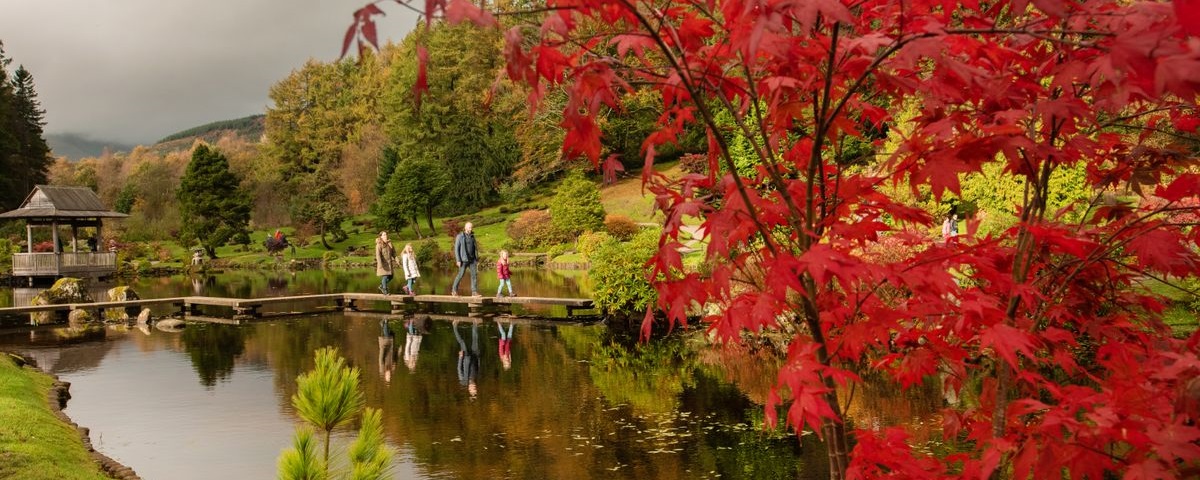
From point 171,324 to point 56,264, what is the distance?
55.4 feet

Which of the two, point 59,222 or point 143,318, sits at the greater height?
point 59,222

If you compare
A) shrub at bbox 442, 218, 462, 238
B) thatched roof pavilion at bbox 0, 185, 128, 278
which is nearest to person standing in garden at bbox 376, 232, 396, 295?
thatched roof pavilion at bbox 0, 185, 128, 278

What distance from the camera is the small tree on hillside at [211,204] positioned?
138ft

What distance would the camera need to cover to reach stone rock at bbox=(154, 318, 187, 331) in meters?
16.3

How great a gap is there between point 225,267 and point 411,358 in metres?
33.5

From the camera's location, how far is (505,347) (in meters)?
12.6

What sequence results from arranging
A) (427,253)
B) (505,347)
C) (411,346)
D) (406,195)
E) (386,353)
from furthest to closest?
(406,195) → (427,253) → (411,346) → (505,347) → (386,353)

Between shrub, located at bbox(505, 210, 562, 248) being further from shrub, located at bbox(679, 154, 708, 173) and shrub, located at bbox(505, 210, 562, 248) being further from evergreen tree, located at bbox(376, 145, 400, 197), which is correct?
shrub, located at bbox(679, 154, 708, 173)

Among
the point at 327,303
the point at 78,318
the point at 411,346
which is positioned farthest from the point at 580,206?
the point at 411,346

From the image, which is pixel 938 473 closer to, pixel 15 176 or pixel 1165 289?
pixel 1165 289

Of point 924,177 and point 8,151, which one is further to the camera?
point 8,151

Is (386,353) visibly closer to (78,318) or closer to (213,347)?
(213,347)

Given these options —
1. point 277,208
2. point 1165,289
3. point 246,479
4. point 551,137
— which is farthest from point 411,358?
point 277,208

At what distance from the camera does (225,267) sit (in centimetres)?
4094
